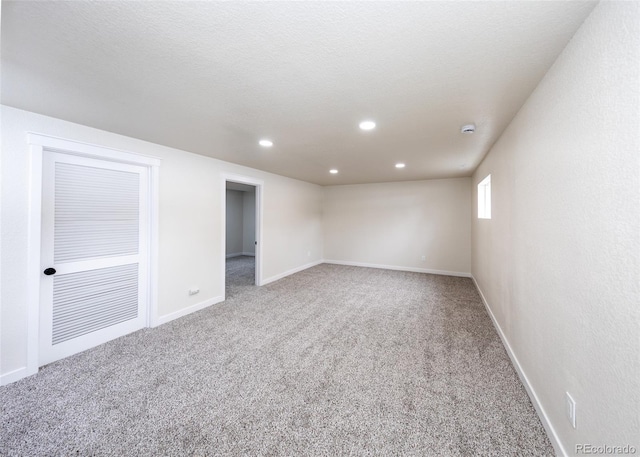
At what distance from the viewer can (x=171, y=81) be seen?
1614 millimetres

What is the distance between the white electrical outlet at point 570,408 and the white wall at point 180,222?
3.80m

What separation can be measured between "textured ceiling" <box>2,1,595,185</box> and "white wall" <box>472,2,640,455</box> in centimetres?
22

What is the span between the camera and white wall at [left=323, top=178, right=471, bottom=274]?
5568mm

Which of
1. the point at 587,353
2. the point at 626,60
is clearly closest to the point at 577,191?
the point at 626,60

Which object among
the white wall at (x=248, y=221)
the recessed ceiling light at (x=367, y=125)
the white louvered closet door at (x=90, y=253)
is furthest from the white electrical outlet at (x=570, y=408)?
the white wall at (x=248, y=221)

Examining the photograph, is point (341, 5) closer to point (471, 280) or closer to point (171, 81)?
point (171, 81)

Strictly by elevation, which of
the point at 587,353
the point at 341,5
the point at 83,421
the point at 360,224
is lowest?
the point at 83,421

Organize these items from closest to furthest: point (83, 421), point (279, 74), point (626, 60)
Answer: point (626, 60)
point (279, 74)
point (83, 421)

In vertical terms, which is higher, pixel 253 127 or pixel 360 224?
pixel 253 127

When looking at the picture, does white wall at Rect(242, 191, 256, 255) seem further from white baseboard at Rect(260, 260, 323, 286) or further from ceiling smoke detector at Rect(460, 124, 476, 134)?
ceiling smoke detector at Rect(460, 124, 476, 134)

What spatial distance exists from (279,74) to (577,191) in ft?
5.72

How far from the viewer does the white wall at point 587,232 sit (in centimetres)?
90

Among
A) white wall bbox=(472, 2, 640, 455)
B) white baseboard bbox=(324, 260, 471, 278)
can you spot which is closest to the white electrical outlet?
white wall bbox=(472, 2, 640, 455)

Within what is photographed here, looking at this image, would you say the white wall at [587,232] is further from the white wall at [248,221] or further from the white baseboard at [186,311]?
the white wall at [248,221]
